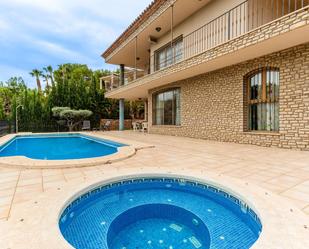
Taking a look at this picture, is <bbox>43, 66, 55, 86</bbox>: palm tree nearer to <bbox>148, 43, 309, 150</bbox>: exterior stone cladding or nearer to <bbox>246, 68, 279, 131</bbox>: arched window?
<bbox>148, 43, 309, 150</bbox>: exterior stone cladding

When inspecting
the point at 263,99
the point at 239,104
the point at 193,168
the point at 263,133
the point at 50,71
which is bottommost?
the point at 193,168

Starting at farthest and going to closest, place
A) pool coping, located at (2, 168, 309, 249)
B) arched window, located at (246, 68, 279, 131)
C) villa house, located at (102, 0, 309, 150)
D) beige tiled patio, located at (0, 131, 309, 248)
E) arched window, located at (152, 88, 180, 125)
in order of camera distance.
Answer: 1. arched window, located at (152, 88, 180, 125)
2. arched window, located at (246, 68, 279, 131)
3. villa house, located at (102, 0, 309, 150)
4. beige tiled patio, located at (0, 131, 309, 248)
5. pool coping, located at (2, 168, 309, 249)

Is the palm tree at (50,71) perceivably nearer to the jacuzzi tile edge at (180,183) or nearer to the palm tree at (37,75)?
the palm tree at (37,75)

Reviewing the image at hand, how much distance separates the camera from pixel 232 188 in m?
2.81

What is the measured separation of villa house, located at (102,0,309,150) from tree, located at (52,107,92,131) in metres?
6.00

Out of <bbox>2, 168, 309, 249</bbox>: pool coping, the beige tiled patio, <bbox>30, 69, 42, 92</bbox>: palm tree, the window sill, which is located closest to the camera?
<bbox>2, 168, 309, 249</bbox>: pool coping

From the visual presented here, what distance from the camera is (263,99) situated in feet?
24.0

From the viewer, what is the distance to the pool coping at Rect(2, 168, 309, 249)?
1553 mm

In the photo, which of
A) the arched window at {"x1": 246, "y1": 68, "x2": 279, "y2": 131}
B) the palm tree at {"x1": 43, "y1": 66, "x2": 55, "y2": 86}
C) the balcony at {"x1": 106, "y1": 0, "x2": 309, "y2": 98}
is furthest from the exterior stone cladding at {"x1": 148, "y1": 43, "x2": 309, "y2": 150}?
the palm tree at {"x1": 43, "y1": 66, "x2": 55, "y2": 86}

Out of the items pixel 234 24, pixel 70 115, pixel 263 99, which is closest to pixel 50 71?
pixel 70 115

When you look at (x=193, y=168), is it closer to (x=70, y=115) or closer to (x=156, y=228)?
(x=156, y=228)

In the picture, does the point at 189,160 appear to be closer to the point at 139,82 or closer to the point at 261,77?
the point at 261,77

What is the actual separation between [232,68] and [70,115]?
12592 mm

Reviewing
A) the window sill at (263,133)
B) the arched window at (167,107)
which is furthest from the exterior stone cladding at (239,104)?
the arched window at (167,107)
